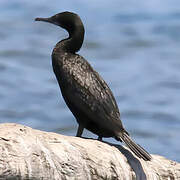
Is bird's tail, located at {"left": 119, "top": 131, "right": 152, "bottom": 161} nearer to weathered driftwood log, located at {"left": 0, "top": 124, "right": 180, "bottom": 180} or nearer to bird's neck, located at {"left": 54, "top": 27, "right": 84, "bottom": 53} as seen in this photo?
weathered driftwood log, located at {"left": 0, "top": 124, "right": 180, "bottom": 180}

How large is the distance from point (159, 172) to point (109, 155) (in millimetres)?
686

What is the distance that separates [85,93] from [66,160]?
1.80 metres

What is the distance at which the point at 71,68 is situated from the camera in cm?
938

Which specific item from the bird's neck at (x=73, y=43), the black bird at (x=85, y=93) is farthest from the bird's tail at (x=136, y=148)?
the bird's neck at (x=73, y=43)

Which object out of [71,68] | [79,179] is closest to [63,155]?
[79,179]

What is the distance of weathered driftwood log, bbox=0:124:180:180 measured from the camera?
712 cm

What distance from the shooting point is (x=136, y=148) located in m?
8.59

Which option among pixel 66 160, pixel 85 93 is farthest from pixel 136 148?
pixel 66 160

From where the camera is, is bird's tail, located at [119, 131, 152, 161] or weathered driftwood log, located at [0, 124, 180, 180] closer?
weathered driftwood log, located at [0, 124, 180, 180]

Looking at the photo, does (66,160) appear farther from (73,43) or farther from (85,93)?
(73,43)

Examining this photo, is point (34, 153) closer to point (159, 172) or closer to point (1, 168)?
point (1, 168)

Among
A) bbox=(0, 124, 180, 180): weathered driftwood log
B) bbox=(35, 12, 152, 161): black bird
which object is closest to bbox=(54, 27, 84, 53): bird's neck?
bbox=(35, 12, 152, 161): black bird

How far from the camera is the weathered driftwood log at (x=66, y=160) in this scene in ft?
23.4

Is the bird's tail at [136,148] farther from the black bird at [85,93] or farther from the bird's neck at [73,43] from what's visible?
the bird's neck at [73,43]
